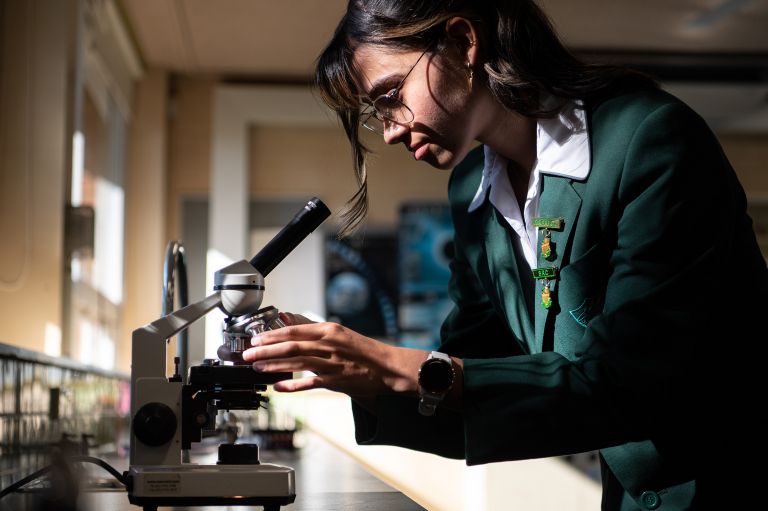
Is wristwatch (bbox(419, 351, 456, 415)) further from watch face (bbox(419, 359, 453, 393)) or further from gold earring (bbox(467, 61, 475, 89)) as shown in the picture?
gold earring (bbox(467, 61, 475, 89))

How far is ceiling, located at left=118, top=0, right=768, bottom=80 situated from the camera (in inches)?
221

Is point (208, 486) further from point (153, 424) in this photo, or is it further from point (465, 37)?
point (465, 37)

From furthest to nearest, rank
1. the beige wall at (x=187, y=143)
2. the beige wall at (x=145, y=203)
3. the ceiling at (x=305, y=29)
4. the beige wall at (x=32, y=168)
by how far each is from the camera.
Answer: the beige wall at (x=187, y=143) → the beige wall at (x=145, y=203) → the ceiling at (x=305, y=29) → the beige wall at (x=32, y=168)

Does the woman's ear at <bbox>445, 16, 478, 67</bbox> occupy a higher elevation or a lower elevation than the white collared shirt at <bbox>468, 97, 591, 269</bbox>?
higher

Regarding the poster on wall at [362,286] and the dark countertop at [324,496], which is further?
the poster on wall at [362,286]

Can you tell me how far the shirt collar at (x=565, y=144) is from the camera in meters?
1.23

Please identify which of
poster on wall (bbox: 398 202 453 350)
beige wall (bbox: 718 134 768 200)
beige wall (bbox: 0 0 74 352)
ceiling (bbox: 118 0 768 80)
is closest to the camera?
beige wall (bbox: 0 0 74 352)

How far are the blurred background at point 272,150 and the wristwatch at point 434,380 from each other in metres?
4.44

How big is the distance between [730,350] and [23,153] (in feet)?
9.71

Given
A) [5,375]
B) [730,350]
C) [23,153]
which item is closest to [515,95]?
[730,350]

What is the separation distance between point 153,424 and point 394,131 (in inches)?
20.1

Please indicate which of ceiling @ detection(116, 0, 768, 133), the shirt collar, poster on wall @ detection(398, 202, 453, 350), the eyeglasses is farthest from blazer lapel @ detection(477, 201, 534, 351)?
poster on wall @ detection(398, 202, 453, 350)

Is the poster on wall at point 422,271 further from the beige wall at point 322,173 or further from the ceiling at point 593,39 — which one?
the ceiling at point 593,39

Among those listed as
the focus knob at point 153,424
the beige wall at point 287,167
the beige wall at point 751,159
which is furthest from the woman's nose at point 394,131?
the beige wall at point 751,159
